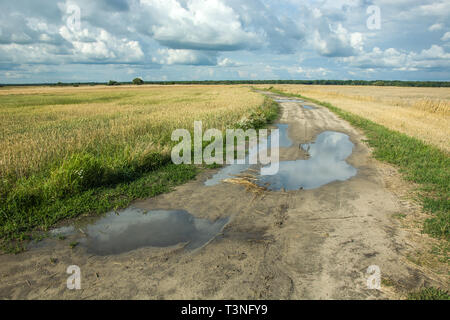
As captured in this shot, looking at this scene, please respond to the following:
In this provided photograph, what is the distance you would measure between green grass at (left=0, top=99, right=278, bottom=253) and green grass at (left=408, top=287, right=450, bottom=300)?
472 cm

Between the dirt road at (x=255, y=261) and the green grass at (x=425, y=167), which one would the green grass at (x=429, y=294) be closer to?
the dirt road at (x=255, y=261)

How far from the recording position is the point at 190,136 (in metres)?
11.0

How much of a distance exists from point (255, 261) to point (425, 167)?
6.66 m

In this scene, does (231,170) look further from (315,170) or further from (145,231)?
(145,231)

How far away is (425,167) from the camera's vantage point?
748cm

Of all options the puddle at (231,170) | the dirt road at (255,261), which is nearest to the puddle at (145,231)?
the dirt road at (255,261)

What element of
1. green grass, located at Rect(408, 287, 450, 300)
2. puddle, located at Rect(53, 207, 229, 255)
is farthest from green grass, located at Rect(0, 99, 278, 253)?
green grass, located at Rect(408, 287, 450, 300)

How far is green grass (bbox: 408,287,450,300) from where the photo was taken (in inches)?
112

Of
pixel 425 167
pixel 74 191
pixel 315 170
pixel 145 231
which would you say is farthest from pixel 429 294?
pixel 74 191

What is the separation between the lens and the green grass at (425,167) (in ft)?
15.0

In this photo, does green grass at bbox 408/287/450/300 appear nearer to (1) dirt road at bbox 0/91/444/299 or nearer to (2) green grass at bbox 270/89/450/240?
(1) dirt road at bbox 0/91/444/299

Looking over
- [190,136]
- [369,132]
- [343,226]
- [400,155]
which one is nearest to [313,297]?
[343,226]

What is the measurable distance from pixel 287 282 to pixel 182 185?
12.7 ft

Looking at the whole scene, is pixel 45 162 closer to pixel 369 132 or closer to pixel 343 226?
pixel 343 226
